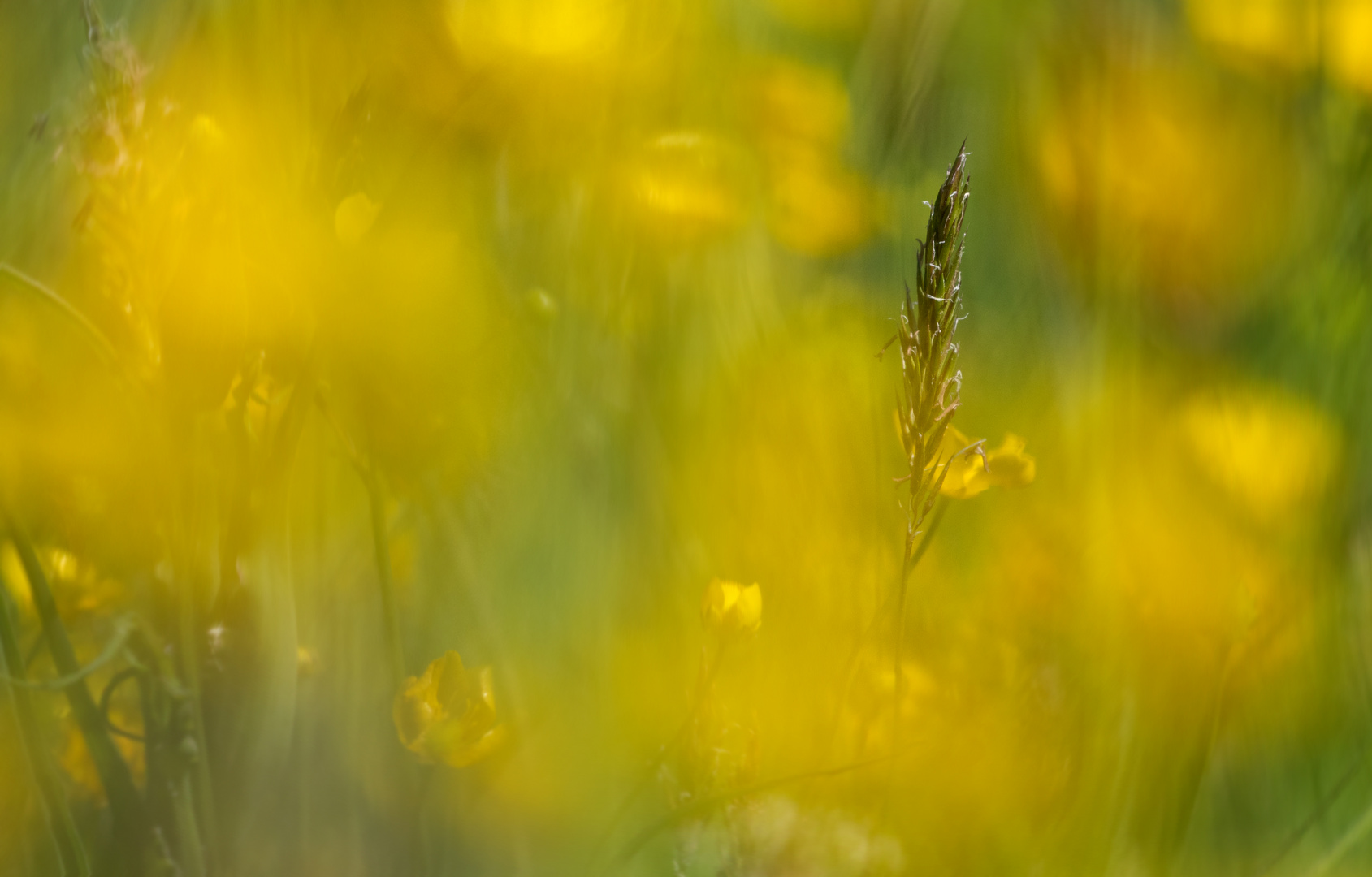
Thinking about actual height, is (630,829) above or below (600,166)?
below

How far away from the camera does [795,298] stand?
1.31ft

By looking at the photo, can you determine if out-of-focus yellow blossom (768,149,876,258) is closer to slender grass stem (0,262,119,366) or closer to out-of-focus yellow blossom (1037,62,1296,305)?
out-of-focus yellow blossom (1037,62,1296,305)

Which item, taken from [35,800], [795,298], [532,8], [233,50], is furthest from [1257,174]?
[35,800]

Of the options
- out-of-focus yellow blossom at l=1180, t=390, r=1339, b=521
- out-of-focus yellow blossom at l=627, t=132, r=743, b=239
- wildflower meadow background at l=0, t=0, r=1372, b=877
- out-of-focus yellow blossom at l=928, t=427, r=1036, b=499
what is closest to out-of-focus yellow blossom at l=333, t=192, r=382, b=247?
wildflower meadow background at l=0, t=0, r=1372, b=877

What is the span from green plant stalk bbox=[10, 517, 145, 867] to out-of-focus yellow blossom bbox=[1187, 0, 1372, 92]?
51cm

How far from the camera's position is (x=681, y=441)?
1.28ft

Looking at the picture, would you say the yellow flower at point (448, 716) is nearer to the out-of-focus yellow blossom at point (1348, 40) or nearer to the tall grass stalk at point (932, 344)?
the tall grass stalk at point (932, 344)

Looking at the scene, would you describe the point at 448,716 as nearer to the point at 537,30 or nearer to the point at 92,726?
the point at 92,726

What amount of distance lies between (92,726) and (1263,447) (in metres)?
0.47

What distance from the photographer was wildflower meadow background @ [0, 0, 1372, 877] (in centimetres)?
34

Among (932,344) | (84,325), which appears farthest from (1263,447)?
(84,325)

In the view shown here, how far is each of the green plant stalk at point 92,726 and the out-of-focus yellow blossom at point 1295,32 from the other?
20.1 inches

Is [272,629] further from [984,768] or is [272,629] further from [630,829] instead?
[984,768]

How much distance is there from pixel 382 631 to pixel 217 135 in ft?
0.61
